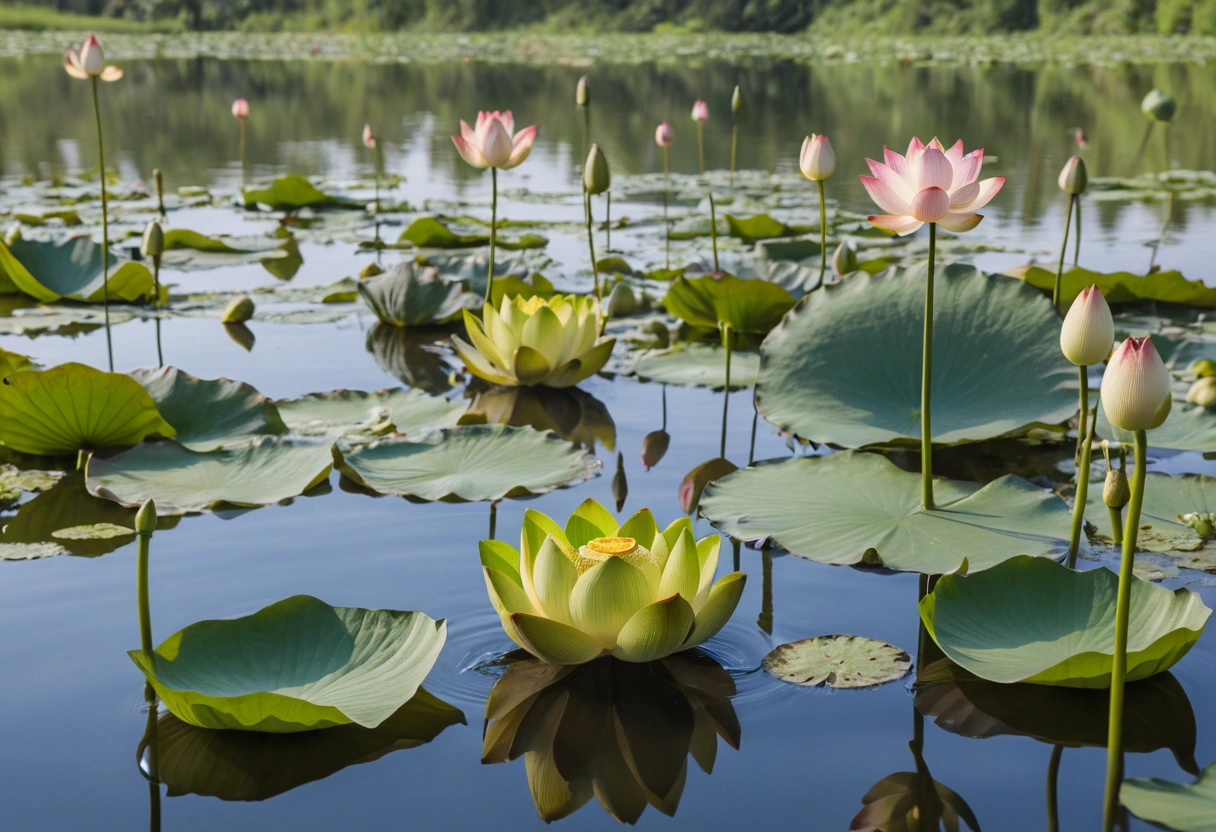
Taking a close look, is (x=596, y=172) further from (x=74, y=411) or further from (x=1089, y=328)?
(x=1089, y=328)

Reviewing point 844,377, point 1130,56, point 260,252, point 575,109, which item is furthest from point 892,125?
point 1130,56

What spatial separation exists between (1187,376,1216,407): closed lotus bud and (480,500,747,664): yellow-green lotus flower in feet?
4.71

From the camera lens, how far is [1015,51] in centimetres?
2120

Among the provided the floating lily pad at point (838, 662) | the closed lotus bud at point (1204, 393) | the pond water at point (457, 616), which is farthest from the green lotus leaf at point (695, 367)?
the floating lily pad at point (838, 662)

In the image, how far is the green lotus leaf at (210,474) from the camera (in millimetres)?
2020

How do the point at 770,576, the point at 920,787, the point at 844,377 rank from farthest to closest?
the point at 844,377, the point at 770,576, the point at 920,787

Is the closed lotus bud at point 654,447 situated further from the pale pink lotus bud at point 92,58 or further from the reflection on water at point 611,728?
the pale pink lotus bud at point 92,58

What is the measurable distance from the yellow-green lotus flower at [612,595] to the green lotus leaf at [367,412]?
98cm

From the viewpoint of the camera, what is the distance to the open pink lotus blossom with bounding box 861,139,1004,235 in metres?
1.52

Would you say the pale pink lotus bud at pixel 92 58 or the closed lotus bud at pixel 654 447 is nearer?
the closed lotus bud at pixel 654 447

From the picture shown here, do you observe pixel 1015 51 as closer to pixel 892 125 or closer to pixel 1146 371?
pixel 892 125

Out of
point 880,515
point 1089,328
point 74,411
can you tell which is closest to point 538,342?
point 74,411

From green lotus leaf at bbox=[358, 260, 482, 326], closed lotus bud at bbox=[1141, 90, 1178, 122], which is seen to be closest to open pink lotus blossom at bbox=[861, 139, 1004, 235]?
green lotus leaf at bbox=[358, 260, 482, 326]

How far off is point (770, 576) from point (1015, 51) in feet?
72.2
